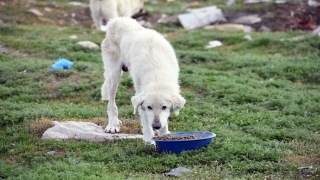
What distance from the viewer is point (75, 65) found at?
1427 cm

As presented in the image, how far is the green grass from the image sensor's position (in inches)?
284

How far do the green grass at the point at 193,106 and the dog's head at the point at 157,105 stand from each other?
0.54m

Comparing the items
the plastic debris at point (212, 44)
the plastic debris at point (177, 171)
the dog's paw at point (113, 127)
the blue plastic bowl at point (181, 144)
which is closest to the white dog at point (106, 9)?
the plastic debris at point (212, 44)

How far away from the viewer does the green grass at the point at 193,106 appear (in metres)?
7.21

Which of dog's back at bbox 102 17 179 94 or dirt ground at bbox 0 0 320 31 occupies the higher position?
dog's back at bbox 102 17 179 94

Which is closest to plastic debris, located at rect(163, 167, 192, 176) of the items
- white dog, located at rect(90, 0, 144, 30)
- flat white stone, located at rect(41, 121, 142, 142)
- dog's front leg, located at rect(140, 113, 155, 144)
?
dog's front leg, located at rect(140, 113, 155, 144)

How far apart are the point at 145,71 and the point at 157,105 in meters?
0.85

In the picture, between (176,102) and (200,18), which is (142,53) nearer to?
(176,102)

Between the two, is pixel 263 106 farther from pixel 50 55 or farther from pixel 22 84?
pixel 50 55

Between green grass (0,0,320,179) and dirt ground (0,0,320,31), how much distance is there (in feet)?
8.85

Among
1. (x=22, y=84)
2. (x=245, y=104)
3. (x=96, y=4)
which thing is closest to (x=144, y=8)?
(x=96, y=4)

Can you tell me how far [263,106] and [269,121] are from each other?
4.46 feet

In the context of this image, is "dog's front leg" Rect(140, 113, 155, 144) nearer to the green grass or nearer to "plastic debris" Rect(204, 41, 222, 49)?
the green grass

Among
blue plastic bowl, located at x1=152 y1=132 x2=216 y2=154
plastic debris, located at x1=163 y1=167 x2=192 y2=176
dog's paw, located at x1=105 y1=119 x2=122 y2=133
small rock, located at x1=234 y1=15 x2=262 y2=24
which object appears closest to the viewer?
plastic debris, located at x1=163 y1=167 x2=192 y2=176
